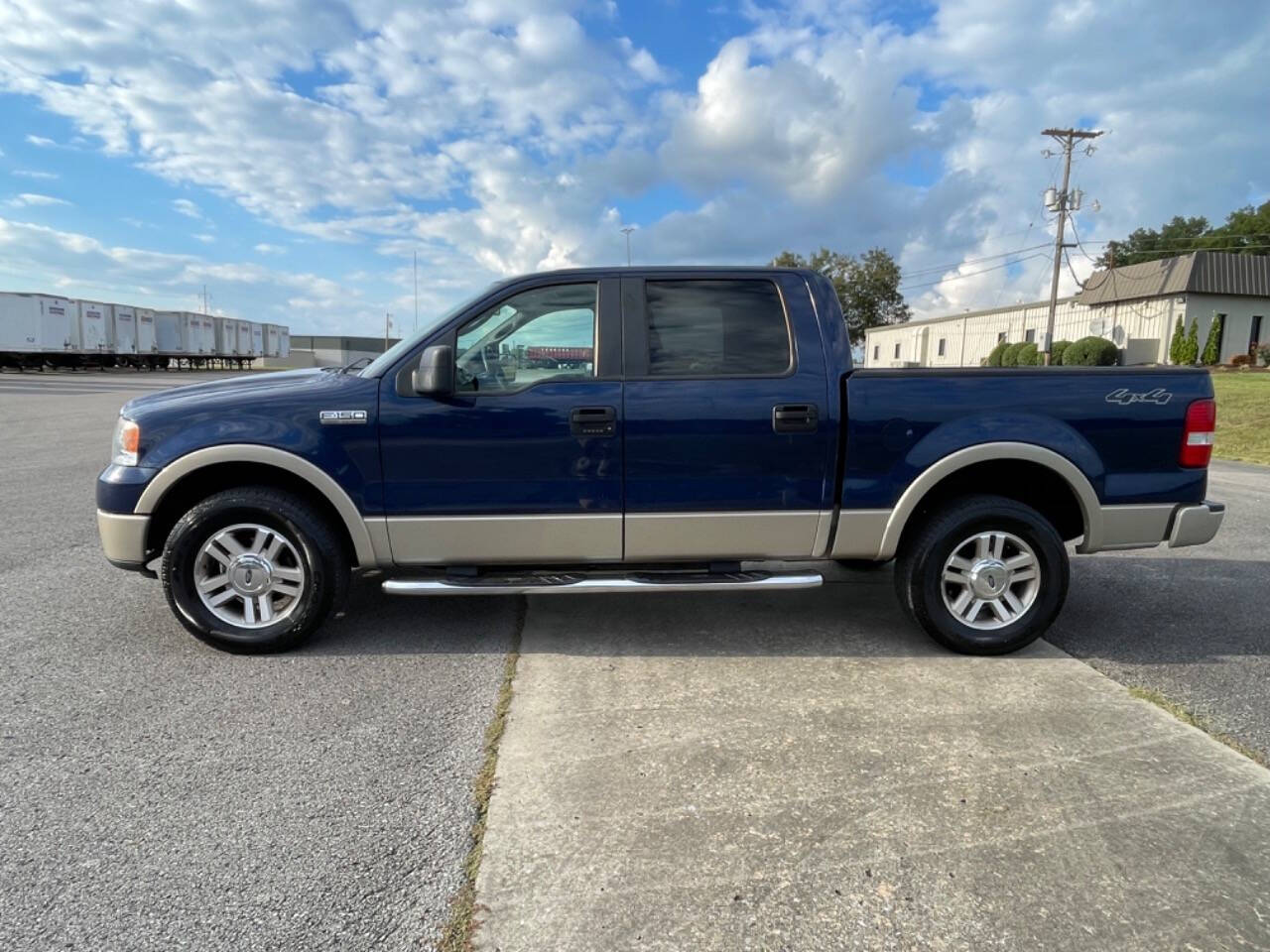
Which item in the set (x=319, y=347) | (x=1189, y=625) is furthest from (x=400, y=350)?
(x=319, y=347)

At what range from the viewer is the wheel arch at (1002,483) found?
3.86 m

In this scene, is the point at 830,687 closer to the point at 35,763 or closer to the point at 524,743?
the point at 524,743

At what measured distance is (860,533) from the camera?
13.0 feet

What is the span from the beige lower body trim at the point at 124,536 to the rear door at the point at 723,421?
247cm

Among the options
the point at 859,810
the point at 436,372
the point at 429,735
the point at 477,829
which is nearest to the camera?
the point at 477,829

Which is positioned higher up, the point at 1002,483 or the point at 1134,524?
the point at 1002,483

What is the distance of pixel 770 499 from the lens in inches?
154

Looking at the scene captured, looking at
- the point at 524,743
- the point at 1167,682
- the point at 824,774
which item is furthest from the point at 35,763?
the point at 1167,682

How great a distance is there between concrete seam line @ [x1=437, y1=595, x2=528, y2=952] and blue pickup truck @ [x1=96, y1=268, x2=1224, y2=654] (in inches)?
20.7

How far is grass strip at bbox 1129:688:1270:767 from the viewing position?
9.79 ft

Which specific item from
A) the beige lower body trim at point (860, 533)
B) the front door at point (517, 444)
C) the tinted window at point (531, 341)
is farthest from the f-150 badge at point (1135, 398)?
the tinted window at point (531, 341)

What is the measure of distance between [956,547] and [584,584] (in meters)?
1.93

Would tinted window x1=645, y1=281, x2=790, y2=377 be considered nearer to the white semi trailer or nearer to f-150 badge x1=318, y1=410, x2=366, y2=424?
f-150 badge x1=318, y1=410, x2=366, y2=424

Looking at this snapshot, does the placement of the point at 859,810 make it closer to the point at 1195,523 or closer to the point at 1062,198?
the point at 1195,523
